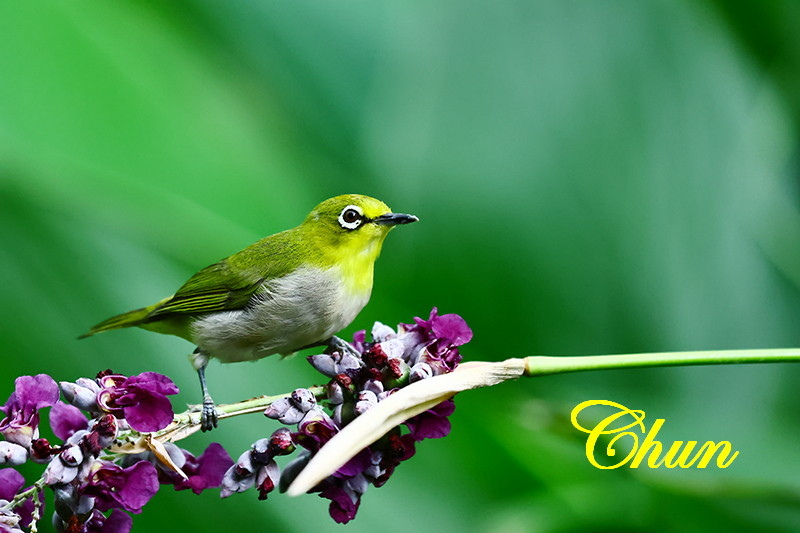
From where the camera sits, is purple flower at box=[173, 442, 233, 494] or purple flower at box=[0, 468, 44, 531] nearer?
purple flower at box=[0, 468, 44, 531]

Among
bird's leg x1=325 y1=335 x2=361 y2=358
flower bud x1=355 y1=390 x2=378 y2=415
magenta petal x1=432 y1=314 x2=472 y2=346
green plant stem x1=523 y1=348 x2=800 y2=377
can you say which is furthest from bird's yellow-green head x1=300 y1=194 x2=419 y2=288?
green plant stem x1=523 y1=348 x2=800 y2=377

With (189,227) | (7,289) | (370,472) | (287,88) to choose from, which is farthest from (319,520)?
(287,88)

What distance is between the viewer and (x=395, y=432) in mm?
1227

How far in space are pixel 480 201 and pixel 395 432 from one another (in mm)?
1504

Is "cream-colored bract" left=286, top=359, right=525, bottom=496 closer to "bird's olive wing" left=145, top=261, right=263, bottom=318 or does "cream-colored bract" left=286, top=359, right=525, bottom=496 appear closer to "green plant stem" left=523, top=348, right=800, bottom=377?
"green plant stem" left=523, top=348, right=800, bottom=377

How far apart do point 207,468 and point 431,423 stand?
344 mm

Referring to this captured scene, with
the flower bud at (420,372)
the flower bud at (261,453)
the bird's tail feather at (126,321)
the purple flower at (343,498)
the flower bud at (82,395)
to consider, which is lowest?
the flower bud at (82,395)

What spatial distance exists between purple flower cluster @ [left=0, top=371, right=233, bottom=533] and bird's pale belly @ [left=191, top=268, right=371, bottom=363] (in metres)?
0.39

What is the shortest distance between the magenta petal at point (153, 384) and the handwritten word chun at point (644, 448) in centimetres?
78

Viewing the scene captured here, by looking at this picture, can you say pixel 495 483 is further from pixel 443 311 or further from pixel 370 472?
pixel 370 472

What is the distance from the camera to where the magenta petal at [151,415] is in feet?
3.67

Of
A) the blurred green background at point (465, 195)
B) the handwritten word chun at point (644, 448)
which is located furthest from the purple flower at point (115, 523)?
the blurred green background at point (465, 195)

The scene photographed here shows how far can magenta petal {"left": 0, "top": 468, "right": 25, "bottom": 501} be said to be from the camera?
1168 millimetres

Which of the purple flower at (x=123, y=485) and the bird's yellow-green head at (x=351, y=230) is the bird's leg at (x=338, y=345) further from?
the purple flower at (x=123, y=485)
